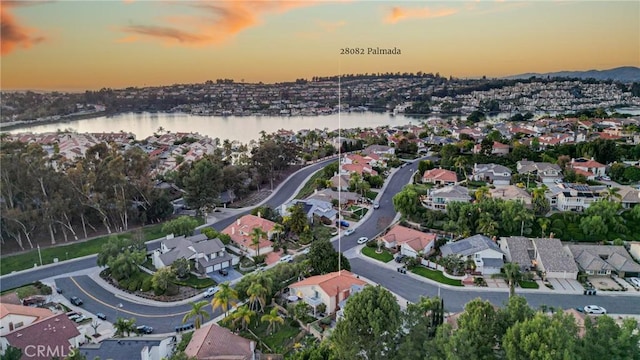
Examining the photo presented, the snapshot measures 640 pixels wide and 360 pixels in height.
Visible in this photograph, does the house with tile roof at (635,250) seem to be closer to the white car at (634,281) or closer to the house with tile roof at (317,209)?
the white car at (634,281)

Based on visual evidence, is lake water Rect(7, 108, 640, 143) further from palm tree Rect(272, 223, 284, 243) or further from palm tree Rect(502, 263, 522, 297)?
palm tree Rect(502, 263, 522, 297)

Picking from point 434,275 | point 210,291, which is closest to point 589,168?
point 434,275

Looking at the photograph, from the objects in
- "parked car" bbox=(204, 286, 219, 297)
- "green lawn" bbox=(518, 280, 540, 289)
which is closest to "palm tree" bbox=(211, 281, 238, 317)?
"parked car" bbox=(204, 286, 219, 297)

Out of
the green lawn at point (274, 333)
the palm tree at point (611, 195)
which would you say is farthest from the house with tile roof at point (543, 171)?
the green lawn at point (274, 333)

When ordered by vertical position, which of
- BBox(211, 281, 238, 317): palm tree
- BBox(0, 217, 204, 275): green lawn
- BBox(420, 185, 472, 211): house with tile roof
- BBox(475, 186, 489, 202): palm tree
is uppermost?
BBox(475, 186, 489, 202): palm tree

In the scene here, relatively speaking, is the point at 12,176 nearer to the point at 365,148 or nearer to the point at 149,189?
the point at 149,189

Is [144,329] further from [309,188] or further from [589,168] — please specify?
[589,168]
